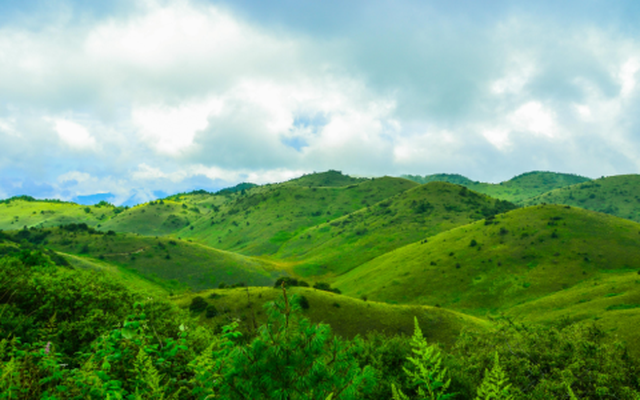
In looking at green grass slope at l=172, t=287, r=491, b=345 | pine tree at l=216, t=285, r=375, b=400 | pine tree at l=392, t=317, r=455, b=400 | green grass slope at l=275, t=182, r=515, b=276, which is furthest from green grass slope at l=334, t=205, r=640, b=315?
pine tree at l=216, t=285, r=375, b=400

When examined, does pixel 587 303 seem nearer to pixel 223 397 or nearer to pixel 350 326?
pixel 350 326

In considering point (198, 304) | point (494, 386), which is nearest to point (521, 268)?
point (198, 304)

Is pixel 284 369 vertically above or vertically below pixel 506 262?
below

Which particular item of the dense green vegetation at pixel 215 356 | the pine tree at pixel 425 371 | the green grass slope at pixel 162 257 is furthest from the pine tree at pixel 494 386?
the green grass slope at pixel 162 257

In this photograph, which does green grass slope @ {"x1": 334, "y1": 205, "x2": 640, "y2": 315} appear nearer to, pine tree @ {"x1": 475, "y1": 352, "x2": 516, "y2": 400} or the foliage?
the foliage

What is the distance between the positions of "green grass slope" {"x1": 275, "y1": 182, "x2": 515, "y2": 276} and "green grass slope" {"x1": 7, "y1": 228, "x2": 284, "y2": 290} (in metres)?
24.6

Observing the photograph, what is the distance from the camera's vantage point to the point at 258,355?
636 centimetres

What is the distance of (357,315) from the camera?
165 feet

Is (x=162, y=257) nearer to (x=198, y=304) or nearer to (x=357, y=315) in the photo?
(x=198, y=304)

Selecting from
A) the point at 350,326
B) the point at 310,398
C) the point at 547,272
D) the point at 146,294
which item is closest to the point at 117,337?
the point at 310,398

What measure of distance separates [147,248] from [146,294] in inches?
4607

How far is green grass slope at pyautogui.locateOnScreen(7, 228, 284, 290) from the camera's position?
105625mm

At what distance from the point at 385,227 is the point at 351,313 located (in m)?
108

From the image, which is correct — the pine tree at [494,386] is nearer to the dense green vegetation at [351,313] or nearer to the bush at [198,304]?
the dense green vegetation at [351,313]
